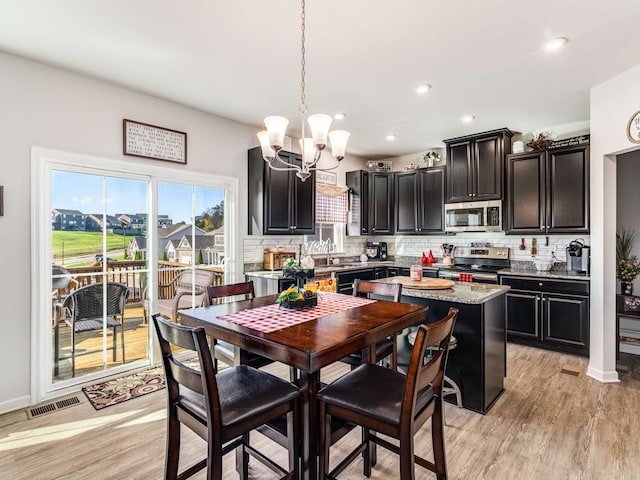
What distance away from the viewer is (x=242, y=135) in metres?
4.32

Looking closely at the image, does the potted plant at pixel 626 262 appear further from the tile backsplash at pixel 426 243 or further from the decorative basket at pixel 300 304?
the decorative basket at pixel 300 304

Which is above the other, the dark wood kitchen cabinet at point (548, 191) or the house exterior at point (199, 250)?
the dark wood kitchen cabinet at point (548, 191)

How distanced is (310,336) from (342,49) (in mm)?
2209

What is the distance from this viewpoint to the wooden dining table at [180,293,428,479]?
1445 mm

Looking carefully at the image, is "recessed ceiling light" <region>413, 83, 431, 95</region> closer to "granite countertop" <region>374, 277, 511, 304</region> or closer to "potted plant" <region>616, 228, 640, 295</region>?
"granite countertop" <region>374, 277, 511, 304</region>

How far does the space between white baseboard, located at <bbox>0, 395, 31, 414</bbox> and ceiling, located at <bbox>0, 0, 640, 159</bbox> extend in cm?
269

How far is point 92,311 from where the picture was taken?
10.5ft

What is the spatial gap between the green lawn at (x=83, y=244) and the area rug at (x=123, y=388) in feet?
3.79

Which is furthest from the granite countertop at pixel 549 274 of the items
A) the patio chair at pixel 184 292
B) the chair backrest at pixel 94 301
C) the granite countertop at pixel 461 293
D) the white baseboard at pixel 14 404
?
the white baseboard at pixel 14 404

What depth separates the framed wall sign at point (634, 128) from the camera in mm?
2931

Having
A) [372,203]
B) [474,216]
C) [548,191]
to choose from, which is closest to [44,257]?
[372,203]

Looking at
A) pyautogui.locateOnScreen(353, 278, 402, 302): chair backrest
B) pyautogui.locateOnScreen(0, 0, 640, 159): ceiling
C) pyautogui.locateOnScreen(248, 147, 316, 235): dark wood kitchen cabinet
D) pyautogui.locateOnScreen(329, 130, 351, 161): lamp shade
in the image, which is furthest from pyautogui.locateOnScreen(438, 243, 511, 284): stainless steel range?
pyautogui.locateOnScreen(329, 130, 351, 161): lamp shade

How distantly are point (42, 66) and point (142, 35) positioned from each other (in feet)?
3.54

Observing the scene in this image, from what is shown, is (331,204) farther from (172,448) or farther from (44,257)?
(172,448)
